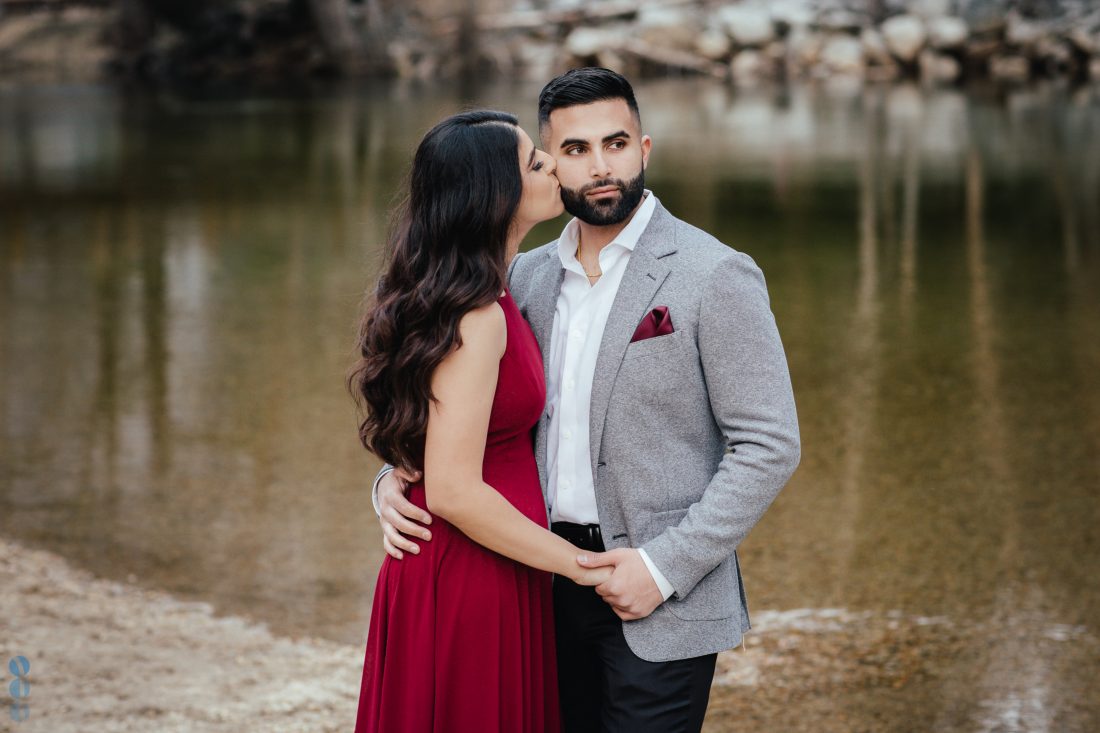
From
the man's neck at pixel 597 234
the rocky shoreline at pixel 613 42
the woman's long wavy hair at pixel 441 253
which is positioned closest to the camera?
the woman's long wavy hair at pixel 441 253

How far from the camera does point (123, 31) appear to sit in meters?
46.8

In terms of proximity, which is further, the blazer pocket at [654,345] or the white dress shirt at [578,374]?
the white dress shirt at [578,374]

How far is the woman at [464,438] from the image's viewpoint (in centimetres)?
253

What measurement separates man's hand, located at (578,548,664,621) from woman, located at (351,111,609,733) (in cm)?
3

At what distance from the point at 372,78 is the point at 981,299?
1396 inches

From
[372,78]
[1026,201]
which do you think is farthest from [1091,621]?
[372,78]

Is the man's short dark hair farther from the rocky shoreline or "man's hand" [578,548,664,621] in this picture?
the rocky shoreline

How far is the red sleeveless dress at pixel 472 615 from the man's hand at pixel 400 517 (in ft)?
0.08

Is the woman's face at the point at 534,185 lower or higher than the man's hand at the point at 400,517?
higher

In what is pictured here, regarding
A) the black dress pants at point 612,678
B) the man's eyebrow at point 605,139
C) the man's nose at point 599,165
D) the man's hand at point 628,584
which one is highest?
the man's eyebrow at point 605,139

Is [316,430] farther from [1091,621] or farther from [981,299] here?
[981,299]

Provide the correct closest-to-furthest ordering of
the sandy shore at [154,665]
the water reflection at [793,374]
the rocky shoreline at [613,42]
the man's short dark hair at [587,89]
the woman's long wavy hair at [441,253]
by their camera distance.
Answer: the woman's long wavy hair at [441,253], the man's short dark hair at [587,89], the sandy shore at [154,665], the water reflection at [793,374], the rocky shoreline at [613,42]

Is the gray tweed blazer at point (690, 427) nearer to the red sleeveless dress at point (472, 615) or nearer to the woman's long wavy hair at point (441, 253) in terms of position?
the red sleeveless dress at point (472, 615)

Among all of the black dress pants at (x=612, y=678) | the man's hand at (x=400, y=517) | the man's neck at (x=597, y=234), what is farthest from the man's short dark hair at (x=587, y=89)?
the black dress pants at (x=612, y=678)
